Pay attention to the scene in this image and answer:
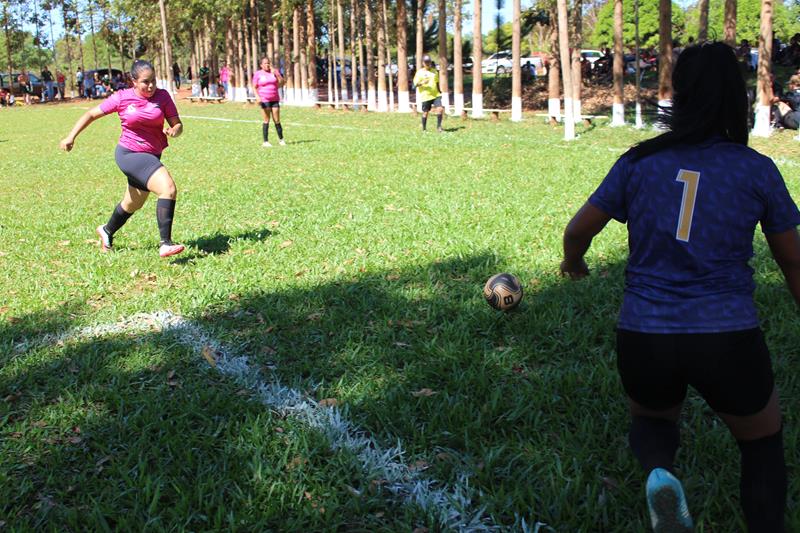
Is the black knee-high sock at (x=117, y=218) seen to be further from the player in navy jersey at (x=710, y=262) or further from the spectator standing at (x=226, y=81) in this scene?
the spectator standing at (x=226, y=81)

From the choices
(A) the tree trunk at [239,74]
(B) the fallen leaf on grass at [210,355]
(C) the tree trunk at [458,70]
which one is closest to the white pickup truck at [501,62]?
(A) the tree trunk at [239,74]

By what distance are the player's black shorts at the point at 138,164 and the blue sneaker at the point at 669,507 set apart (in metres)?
5.75

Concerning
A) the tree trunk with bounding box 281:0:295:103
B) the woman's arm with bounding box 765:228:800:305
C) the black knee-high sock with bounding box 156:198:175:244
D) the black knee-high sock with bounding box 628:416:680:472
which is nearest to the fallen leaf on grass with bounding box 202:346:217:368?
the black knee-high sock with bounding box 156:198:175:244

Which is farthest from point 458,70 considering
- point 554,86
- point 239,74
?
point 239,74

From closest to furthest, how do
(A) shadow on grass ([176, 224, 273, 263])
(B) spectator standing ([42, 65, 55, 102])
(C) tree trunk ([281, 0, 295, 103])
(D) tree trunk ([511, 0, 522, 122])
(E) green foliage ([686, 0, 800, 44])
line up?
(A) shadow on grass ([176, 224, 273, 263]), (D) tree trunk ([511, 0, 522, 122]), (C) tree trunk ([281, 0, 295, 103]), (E) green foliage ([686, 0, 800, 44]), (B) spectator standing ([42, 65, 55, 102])

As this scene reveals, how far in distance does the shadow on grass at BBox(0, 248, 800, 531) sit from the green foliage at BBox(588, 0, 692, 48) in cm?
5167

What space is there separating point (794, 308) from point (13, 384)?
197 inches

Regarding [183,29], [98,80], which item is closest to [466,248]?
[183,29]

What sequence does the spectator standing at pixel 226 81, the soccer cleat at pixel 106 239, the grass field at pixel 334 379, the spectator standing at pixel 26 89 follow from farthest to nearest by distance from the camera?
1. the spectator standing at pixel 26 89
2. the spectator standing at pixel 226 81
3. the soccer cleat at pixel 106 239
4. the grass field at pixel 334 379

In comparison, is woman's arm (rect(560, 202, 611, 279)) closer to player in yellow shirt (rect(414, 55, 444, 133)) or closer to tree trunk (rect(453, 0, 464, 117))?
player in yellow shirt (rect(414, 55, 444, 133))

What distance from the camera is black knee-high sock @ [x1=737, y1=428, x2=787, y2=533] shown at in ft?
8.12

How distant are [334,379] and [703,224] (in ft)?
8.14

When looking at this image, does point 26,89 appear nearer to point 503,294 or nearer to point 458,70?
point 458,70

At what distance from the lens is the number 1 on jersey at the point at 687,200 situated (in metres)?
2.45
